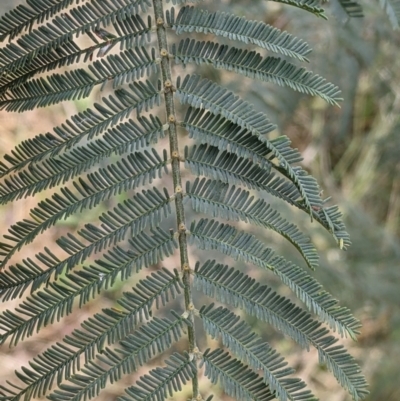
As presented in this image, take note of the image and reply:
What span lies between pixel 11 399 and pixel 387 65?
243 centimetres

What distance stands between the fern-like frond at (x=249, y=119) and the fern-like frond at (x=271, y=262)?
0.38 feet

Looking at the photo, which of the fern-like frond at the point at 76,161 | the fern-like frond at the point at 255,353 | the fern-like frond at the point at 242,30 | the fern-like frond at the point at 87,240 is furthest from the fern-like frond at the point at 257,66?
the fern-like frond at the point at 255,353

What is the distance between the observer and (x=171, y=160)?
95cm

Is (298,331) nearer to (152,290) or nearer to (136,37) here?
(152,290)

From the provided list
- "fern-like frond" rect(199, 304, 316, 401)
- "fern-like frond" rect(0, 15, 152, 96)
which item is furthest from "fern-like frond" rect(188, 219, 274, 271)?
"fern-like frond" rect(0, 15, 152, 96)

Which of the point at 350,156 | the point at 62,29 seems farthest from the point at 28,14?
the point at 350,156

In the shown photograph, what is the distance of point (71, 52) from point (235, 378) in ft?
2.16

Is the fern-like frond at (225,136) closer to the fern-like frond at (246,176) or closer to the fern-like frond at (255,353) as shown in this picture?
the fern-like frond at (246,176)

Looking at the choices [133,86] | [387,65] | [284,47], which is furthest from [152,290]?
[387,65]

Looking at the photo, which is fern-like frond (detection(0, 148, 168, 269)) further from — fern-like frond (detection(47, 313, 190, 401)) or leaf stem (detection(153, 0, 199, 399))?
fern-like frond (detection(47, 313, 190, 401))

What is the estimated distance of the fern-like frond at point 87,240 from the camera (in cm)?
90

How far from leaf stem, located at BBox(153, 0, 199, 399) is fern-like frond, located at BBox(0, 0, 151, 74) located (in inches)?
2.1

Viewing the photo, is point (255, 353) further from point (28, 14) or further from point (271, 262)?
point (28, 14)

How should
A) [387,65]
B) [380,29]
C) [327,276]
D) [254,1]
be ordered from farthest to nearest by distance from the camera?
[387,65] → [327,276] → [380,29] → [254,1]
